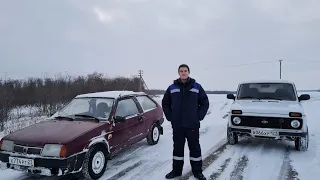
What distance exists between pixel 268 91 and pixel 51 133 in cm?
591

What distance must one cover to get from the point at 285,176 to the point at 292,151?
75.7 inches

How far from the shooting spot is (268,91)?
7281 millimetres

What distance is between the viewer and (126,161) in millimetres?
5547

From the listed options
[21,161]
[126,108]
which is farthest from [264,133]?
[21,161]

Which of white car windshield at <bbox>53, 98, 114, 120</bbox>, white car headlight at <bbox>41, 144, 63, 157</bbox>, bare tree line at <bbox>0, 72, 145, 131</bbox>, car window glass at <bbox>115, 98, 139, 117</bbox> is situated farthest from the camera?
bare tree line at <bbox>0, 72, 145, 131</bbox>

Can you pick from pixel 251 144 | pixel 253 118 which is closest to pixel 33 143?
pixel 253 118

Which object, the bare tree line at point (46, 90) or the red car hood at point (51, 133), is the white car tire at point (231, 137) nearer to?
the red car hood at point (51, 133)

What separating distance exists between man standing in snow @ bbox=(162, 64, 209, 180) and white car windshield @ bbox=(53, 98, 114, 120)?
161cm

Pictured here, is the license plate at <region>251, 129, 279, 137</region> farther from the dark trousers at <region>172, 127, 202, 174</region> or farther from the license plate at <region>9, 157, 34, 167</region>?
the license plate at <region>9, 157, 34, 167</region>

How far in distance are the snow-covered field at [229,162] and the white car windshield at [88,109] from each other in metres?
1.12

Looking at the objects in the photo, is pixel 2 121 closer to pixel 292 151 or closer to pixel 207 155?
pixel 207 155

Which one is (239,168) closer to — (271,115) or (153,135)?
(271,115)

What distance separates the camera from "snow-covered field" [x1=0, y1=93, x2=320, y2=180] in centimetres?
459

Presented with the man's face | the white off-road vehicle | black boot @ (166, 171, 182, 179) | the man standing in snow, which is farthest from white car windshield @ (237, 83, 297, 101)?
black boot @ (166, 171, 182, 179)
